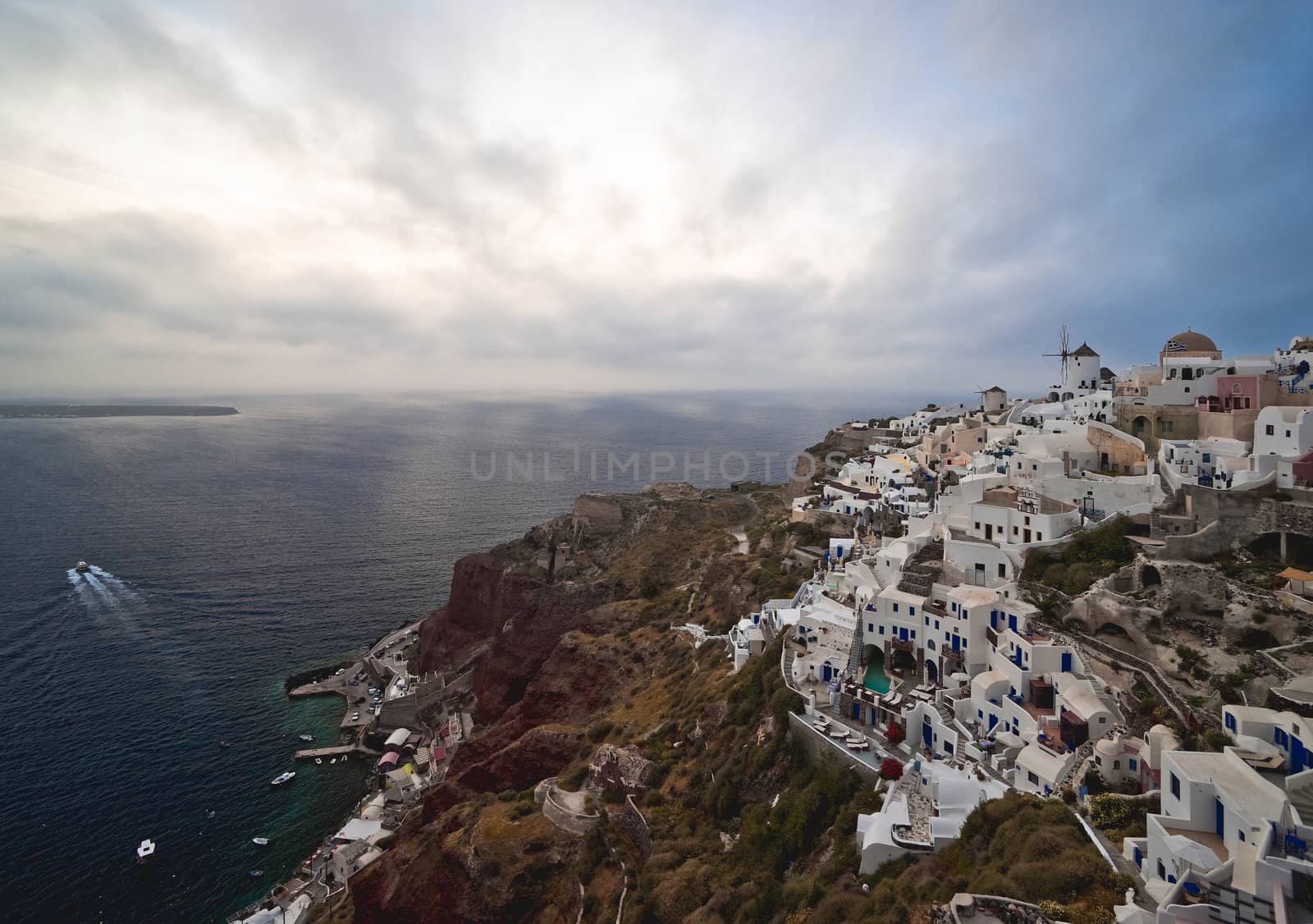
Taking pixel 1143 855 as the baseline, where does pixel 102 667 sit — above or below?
below

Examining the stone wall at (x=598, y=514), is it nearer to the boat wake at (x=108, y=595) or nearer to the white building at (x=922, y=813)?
the boat wake at (x=108, y=595)

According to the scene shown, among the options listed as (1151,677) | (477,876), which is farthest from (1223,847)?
(477,876)

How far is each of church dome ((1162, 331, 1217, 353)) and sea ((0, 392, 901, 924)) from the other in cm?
5807

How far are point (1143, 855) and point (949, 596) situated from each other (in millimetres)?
11862

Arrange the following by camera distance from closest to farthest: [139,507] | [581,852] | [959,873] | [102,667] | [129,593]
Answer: [959,873] → [581,852] → [102,667] → [129,593] → [139,507]

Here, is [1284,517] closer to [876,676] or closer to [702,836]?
[876,676]

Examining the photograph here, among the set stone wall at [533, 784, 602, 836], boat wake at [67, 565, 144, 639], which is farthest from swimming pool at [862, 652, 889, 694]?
boat wake at [67, 565, 144, 639]

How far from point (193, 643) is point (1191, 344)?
251 feet

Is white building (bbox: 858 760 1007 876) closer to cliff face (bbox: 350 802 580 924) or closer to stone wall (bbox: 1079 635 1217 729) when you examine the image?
stone wall (bbox: 1079 635 1217 729)

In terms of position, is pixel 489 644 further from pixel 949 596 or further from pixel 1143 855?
pixel 1143 855

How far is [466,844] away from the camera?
28594 mm

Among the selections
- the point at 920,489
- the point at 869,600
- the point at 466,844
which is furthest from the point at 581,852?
the point at 920,489

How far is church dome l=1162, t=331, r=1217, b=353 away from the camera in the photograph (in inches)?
1601

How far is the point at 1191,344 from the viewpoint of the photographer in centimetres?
4078
